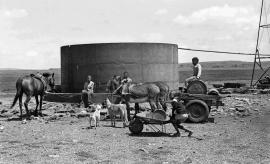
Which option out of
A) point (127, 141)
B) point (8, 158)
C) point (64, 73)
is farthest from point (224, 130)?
point (64, 73)

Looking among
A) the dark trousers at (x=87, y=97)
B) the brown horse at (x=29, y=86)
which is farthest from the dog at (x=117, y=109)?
the dark trousers at (x=87, y=97)

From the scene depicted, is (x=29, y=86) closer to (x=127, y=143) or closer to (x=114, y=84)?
(x=114, y=84)

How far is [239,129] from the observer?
12.6m

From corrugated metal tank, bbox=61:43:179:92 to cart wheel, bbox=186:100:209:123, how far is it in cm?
723

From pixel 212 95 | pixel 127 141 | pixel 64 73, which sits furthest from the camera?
pixel 64 73

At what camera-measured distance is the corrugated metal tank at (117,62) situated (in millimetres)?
20703

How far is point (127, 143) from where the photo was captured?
33.3 ft

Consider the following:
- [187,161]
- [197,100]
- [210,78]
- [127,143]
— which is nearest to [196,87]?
[197,100]

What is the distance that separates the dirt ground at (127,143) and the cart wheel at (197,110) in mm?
272

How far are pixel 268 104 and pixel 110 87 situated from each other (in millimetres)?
9565

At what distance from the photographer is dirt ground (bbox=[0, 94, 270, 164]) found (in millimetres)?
8453

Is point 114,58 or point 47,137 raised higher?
point 114,58

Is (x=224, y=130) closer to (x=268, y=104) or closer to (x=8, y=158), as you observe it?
(x=8, y=158)

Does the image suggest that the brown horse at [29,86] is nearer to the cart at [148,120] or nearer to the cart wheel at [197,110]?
the cart at [148,120]
